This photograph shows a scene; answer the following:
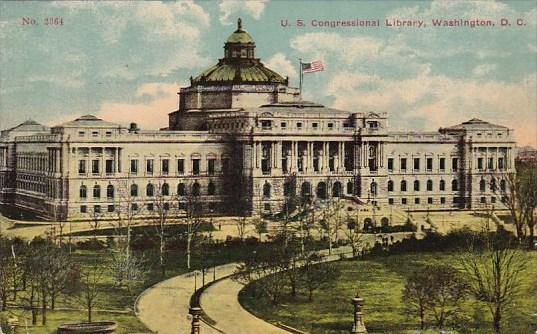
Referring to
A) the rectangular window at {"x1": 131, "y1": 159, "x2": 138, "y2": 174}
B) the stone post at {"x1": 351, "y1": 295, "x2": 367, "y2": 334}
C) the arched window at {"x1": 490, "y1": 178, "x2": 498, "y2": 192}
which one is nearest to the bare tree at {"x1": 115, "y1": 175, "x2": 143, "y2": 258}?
the rectangular window at {"x1": 131, "y1": 159, "x2": 138, "y2": 174}

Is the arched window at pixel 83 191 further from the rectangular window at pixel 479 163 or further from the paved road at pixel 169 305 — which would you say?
the rectangular window at pixel 479 163

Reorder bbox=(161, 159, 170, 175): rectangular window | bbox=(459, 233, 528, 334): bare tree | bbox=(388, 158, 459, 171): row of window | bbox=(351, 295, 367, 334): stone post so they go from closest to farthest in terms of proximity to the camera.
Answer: bbox=(351, 295, 367, 334): stone post → bbox=(459, 233, 528, 334): bare tree → bbox=(161, 159, 170, 175): rectangular window → bbox=(388, 158, 459, 171): row of window

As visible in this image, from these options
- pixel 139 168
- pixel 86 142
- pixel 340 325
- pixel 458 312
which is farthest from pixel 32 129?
pixel 458 312

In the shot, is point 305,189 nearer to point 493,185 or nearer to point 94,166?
point 493,185

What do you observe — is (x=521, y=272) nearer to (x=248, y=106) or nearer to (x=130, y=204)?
(x=130, y=204)

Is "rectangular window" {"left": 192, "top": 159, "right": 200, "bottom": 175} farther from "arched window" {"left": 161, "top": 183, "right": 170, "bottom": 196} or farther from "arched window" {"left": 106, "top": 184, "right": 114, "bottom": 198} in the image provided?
"arched window" {"left": 106, "top": 184, "right": 114, "bottom": 198}

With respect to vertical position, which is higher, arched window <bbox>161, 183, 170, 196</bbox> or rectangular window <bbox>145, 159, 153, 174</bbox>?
rectangular window <bbox>145, 159, 153, 174</bbox>

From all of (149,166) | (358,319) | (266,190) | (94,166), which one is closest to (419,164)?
(266,190)
